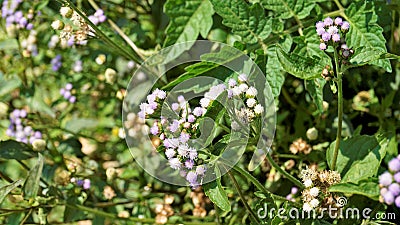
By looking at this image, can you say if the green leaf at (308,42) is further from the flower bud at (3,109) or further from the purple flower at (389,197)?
the flower bud at (3,109)

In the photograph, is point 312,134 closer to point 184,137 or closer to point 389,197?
point 184,137

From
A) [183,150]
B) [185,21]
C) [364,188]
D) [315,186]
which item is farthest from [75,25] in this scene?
[364,188]

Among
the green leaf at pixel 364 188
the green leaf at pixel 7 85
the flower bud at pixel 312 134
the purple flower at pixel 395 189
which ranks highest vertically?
the purple flower at pixel 395 189

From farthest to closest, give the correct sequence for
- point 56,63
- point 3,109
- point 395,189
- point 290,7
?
point 56,63 < point 3,109 < point 290,7 < point 395,189

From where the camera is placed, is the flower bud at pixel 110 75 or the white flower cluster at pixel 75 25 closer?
the white flower cluster at pixel 75 25

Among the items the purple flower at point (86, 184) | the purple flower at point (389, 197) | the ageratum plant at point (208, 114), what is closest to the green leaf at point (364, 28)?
the ageratum plant at point (208, 114)

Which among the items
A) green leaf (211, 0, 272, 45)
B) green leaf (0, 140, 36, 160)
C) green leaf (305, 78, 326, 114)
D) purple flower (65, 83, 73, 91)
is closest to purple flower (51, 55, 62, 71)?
purple flower (65, 83, 73, 91)
